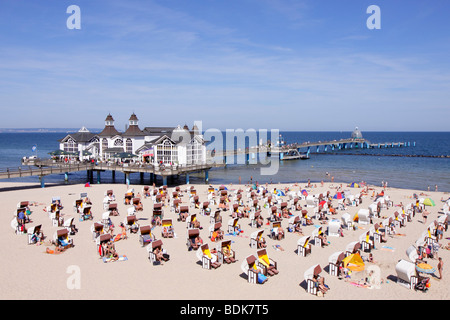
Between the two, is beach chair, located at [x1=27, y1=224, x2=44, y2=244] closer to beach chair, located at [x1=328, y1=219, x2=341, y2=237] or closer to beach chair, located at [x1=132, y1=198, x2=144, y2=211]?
beach chair, located at [x1=132, y1=198, x2=144, y2=211]

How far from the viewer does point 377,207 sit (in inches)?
846

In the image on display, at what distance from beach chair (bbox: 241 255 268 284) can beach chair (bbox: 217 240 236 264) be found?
137cm

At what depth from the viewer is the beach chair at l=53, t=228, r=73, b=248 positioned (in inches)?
555

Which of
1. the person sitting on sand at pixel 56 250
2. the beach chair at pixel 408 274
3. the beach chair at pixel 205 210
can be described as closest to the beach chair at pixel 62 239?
the person sitting on sand at pixel 56 250

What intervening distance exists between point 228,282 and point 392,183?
33.7 metres

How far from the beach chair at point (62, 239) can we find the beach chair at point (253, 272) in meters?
7.50

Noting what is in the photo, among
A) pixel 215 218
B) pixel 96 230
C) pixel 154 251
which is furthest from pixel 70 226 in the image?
pixel 215 218

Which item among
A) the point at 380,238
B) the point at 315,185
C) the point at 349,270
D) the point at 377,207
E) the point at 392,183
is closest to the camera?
the point at 349,270

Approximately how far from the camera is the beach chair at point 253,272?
439 inches

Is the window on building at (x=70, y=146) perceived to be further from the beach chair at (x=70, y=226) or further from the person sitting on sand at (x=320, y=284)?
the person sitting on sand at (x=320, y=284)

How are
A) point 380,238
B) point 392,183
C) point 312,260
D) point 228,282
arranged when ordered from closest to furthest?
1. point 228,282
2. point 312,260
3. point 380,238
4. point 392,183
